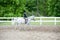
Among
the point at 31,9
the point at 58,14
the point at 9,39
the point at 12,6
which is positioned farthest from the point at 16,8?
the point at 31,9

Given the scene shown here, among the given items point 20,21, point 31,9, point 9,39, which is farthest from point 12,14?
point 31,9

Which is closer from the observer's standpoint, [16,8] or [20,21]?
[20,21]

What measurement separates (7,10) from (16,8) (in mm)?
1501

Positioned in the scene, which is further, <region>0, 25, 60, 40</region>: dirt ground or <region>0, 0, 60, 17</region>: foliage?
<region>0, 0, 60, 17</region>: foliage

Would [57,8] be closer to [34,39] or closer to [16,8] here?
[16,8]

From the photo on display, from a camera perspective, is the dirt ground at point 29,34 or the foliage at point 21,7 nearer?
the dirt ground at point 29,34

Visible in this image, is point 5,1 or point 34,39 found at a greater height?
point 5,1

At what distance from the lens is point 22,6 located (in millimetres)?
28969

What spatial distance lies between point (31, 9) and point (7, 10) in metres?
23.0

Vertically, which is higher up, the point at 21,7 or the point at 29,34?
the point at 21,7

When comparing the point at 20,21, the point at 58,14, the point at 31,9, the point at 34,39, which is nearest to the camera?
the point at 34,39

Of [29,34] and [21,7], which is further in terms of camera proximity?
[21,7]

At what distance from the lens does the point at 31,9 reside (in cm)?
5053

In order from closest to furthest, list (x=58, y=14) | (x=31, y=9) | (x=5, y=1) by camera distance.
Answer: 1. (x=5, y=1)
2. (x=58, y=14)
3. (x=31, y=9)
